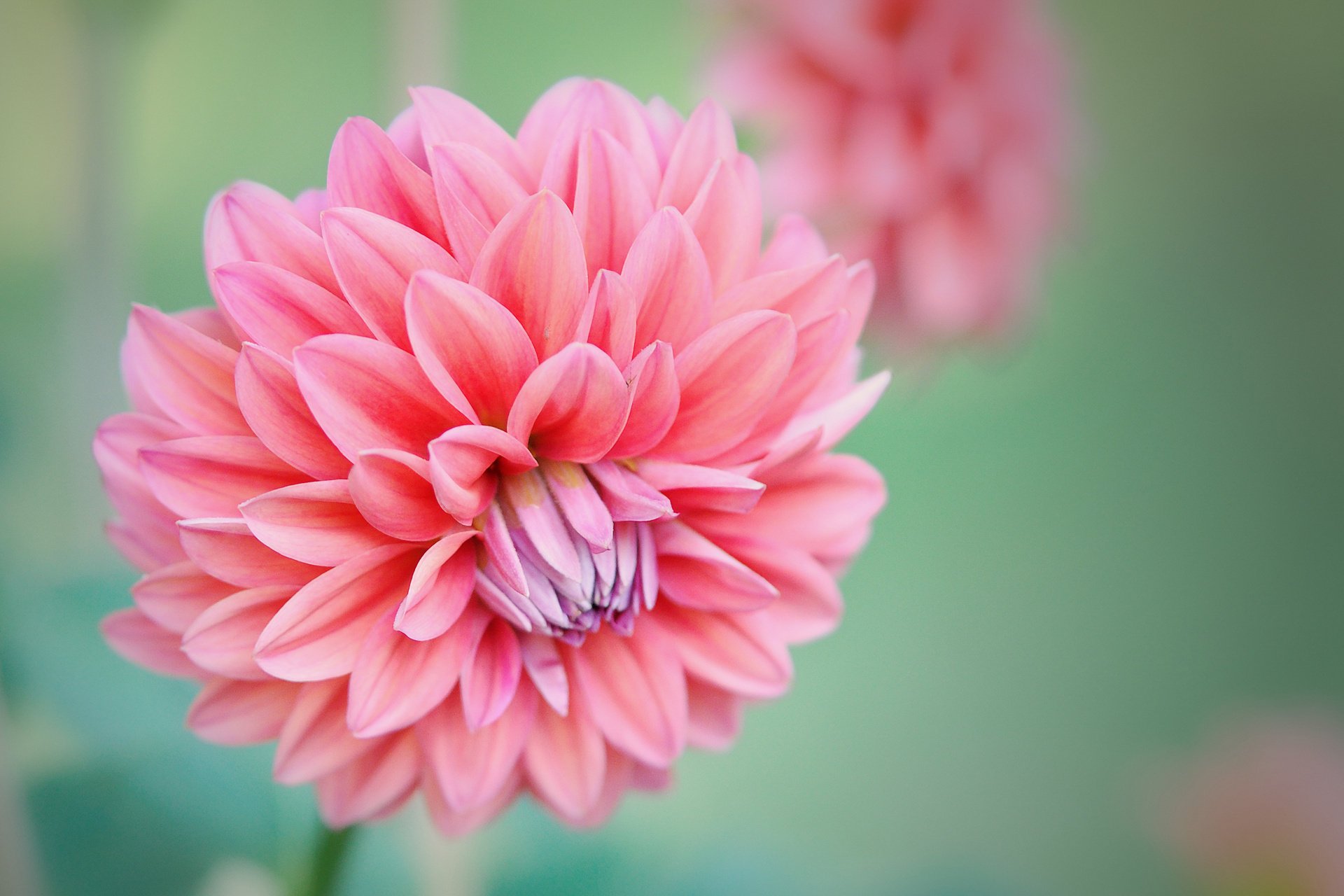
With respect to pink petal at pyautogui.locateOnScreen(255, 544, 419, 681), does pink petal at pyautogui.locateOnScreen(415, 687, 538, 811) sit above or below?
below

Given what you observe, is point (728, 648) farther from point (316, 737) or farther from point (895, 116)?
point (895, 116)

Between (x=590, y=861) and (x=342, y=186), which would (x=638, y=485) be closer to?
(x=342, y=186)

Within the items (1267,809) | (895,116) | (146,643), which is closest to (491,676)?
(146,643)

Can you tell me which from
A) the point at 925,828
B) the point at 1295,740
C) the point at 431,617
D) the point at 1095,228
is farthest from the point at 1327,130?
the point at 431,617

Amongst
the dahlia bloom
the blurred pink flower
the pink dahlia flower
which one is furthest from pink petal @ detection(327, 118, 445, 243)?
the blurred pink flower

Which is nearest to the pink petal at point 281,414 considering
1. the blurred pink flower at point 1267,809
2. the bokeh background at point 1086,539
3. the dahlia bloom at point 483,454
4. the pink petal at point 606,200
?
the dahlia bloom at point 483,454

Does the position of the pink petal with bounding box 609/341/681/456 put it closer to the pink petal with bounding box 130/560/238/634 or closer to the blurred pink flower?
the pink petal with bounding box 130/560/238/634
